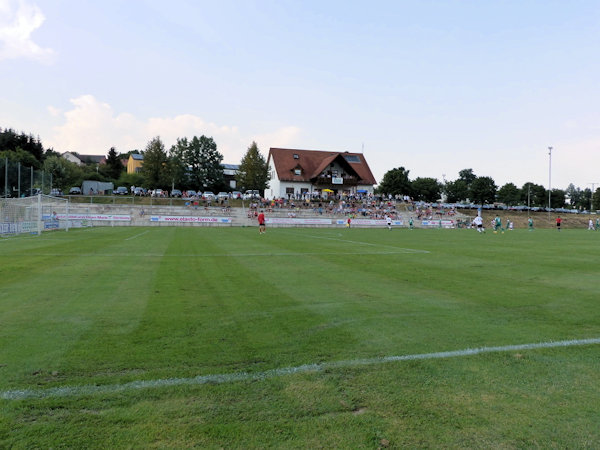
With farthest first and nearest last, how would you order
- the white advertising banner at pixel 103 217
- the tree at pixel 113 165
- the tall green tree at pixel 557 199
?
the tall green tree at pixel 557 199
the tree at pixel 113 165
the white advertising banner at pixel 103 217

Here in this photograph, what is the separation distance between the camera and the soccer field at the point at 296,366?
3.00m

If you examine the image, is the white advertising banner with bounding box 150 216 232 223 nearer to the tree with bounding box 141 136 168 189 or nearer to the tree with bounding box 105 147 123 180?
the tree with bounding box 141 136 168 189

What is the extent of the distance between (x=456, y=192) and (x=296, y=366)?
13240 cm

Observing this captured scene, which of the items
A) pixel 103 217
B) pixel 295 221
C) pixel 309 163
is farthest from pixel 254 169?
pixel 103 217

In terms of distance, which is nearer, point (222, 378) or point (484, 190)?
point (222, 378)

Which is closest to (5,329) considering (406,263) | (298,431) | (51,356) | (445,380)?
(51,356)

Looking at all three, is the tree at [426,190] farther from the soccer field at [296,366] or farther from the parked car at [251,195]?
the soccer field at [296,366]

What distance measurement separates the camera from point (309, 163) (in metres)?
82.0

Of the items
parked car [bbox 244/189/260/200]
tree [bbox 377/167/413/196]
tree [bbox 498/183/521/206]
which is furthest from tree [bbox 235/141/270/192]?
tree [bbox 498/183/521/206]

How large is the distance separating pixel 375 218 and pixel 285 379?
Answer: 5629 centimetres

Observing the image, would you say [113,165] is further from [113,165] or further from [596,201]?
[596,201]

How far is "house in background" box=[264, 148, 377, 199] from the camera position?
7781 centimetres

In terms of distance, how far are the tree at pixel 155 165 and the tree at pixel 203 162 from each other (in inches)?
254

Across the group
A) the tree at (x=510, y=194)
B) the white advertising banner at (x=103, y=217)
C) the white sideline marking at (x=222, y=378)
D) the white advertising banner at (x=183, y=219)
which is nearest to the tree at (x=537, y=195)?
the tree at (x=510, y=194)
